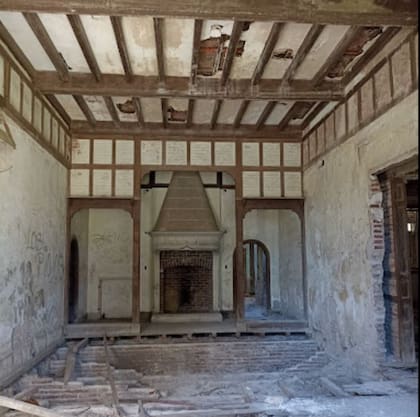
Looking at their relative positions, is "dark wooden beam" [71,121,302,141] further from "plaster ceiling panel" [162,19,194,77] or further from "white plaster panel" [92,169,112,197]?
"plaster ceiling panel" [162,19,194,77]

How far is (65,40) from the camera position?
5.29 meters

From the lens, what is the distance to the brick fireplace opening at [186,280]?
35.6 feet

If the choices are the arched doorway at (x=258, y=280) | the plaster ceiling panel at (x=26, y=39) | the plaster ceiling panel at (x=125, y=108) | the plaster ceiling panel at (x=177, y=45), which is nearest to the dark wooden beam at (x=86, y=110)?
the plaster ceiling panel at (x=125, y=108)

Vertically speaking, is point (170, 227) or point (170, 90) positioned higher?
point (170, 90)

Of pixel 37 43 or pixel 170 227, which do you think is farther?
pixel 170 227

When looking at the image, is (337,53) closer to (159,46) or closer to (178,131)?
(159,46)

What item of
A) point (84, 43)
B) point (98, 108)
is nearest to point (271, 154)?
point (98, 108)

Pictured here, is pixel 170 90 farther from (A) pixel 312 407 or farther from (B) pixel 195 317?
(B) pixel 195 317

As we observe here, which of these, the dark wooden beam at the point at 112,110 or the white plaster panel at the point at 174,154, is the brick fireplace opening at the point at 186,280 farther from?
the dark wooden beam at the point at 112,110

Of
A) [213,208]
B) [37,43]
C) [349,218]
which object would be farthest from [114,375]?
[213,208]

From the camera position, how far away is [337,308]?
7148 millimetres

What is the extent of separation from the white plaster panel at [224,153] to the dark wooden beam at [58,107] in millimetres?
2936

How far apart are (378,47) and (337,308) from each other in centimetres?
401

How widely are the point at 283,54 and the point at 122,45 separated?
6.74 ft
